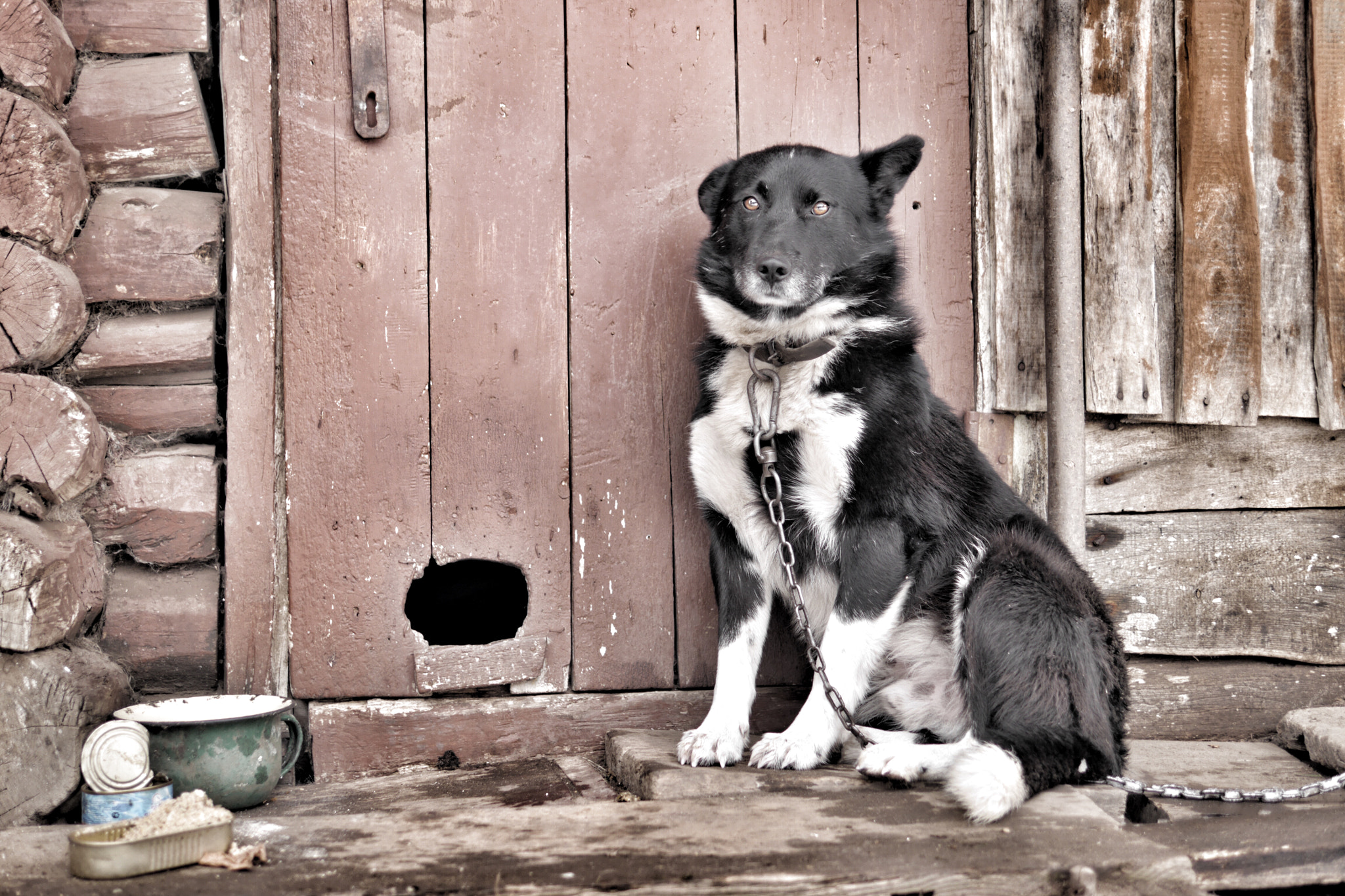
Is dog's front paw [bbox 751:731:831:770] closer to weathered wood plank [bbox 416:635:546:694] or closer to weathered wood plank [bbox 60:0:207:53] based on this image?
weathered wood plank [bbox 416:635:546:694]

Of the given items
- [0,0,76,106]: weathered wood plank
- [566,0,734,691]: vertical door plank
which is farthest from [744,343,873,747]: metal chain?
[0,0,76,106]: weathered wood plank

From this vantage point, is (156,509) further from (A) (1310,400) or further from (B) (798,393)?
(A) (1310,400)

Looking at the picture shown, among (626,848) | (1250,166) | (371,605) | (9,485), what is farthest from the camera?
(1250,166)

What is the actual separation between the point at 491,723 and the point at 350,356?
110 cm

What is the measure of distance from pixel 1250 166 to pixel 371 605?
2.90 meters

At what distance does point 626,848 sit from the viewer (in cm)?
179

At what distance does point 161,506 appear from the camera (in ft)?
8.57

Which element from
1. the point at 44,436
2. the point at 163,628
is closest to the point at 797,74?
the point at 44,436

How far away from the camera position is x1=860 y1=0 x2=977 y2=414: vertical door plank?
299 cm

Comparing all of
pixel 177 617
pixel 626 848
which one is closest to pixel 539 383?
pixel 177 617

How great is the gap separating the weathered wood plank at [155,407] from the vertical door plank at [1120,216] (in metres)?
2.53

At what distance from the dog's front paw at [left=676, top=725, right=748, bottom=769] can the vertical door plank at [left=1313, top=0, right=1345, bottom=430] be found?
83.4 inches

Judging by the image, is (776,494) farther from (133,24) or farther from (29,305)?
(133,24)

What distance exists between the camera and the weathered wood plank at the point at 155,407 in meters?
2.62
